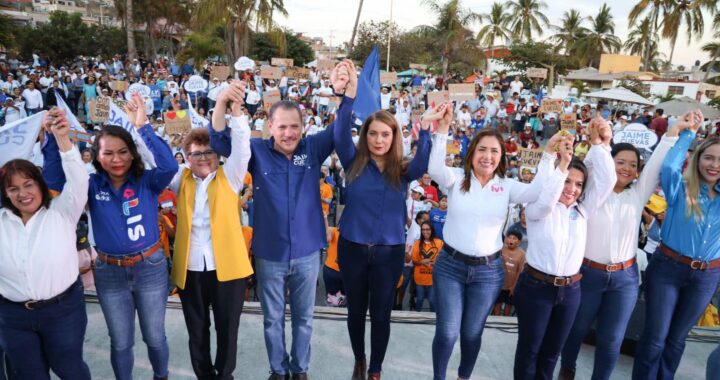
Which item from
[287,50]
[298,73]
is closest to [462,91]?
[298,73]

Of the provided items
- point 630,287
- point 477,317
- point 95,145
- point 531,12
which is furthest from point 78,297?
point 531,12

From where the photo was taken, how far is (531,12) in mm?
38750

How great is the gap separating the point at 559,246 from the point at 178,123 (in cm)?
544

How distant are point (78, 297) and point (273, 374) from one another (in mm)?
1152

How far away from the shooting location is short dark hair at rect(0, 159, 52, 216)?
7.49ft

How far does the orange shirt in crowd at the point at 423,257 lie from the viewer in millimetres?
5617

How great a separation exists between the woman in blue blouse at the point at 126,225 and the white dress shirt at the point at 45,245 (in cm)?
12

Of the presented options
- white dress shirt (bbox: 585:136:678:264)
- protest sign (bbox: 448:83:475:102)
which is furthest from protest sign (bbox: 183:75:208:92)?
white dress shirt (bbox: 585:136:678:264)

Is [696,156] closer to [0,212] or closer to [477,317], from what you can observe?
[477,317]

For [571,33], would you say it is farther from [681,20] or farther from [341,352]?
[341,352]

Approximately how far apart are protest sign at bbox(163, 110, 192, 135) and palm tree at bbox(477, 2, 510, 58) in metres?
31.7

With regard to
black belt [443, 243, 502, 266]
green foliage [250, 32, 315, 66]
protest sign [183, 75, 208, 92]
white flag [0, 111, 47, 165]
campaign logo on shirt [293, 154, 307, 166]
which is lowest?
black belt [443, 243, 502, 266]

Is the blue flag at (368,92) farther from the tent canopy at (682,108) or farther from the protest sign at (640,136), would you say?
the tent canopy at (682,108)

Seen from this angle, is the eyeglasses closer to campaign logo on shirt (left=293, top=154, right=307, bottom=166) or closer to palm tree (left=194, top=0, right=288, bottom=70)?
campaign logo on shirt (left=293, top=154, right=307, bottom=166)
